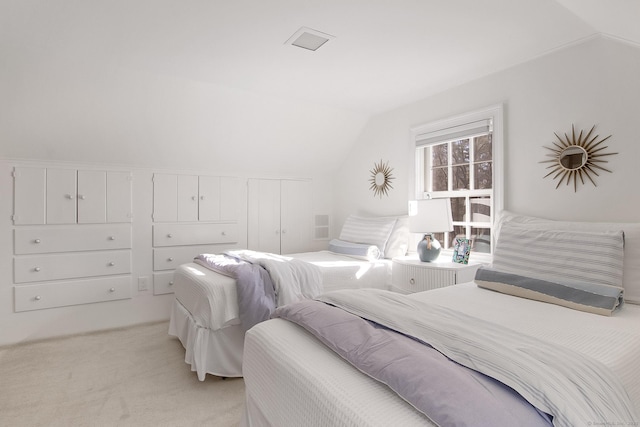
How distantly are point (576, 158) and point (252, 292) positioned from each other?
94.4 inches

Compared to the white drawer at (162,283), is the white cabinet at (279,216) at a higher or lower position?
higher

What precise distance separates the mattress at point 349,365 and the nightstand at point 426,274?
76 cm

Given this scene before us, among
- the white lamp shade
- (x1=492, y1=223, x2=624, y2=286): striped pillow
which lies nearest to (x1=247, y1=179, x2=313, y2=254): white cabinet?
the white lamp shade

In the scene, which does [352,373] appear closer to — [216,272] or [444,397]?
[444,397]

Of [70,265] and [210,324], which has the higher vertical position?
[70,265]

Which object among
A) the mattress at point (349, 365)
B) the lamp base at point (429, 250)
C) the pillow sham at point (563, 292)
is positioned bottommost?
the mattress at point (349, 365)

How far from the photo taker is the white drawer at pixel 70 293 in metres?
3.16

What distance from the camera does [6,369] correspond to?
2.62m

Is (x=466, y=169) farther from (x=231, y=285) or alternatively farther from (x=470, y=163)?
(x=231, y=285)

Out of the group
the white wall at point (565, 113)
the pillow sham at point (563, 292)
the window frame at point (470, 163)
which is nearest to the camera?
the pillow sham at point (563, 292)

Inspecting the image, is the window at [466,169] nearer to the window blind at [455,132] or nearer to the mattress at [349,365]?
the window blind at [455,132]

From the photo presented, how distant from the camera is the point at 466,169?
3275 millimetres

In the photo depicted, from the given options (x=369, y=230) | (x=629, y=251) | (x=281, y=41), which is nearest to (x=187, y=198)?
(x=369, y=230)

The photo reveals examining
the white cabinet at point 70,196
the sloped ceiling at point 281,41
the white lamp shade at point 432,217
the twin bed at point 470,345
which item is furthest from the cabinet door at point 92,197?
the white lamp shade at point 432,217
